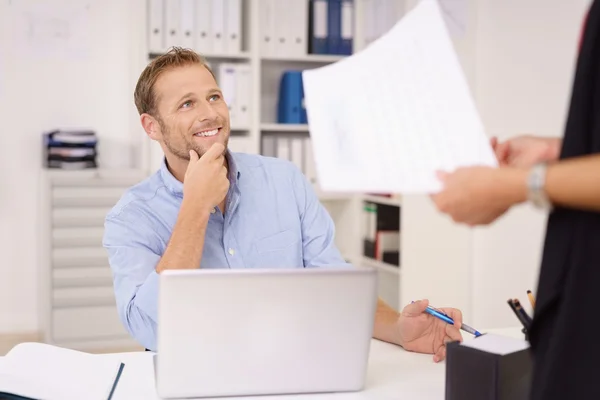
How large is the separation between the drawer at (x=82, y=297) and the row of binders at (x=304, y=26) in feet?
5.08

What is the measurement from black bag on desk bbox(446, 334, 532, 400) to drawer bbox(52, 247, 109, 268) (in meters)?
3.13

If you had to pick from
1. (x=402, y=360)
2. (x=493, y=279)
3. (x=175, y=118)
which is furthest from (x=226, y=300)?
(x=493, y=279)

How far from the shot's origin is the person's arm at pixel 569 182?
807 mm

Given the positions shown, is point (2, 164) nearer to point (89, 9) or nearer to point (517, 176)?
point (89, 9)

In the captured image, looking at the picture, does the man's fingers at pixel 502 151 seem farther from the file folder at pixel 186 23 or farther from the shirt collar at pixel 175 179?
the file folder at pixel 186 23

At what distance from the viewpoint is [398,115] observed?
0.94m

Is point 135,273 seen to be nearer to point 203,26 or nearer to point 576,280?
point 576,280

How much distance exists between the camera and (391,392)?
1.37 metres

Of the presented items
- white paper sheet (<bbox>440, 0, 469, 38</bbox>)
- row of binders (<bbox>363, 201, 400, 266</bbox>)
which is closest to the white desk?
white paper sheet (<bbox>440, 0, 469, 38</bbox>)

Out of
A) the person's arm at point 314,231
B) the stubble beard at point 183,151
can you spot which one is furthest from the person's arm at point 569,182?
the stubble beard at point 183,151

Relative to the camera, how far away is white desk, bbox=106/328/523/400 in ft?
4.41

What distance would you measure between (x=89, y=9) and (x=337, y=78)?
3723 mm

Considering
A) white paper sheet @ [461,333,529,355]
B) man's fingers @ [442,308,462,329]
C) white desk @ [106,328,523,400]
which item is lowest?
white desk @ [106,328,523,400]

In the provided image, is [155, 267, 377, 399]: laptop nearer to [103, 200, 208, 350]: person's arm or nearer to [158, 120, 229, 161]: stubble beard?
[103, 200, 208, 350]: person's arm
